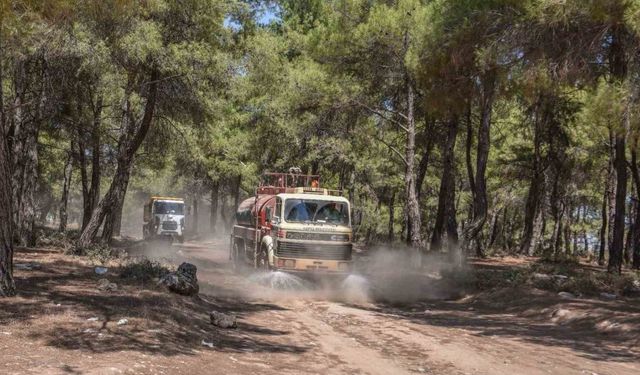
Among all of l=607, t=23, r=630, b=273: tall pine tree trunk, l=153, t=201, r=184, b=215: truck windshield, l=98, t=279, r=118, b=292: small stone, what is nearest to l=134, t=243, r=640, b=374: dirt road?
l=98, t=279, r=118, b=292: small stone

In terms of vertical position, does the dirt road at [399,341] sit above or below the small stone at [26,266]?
below

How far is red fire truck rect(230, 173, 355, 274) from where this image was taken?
51.0ft

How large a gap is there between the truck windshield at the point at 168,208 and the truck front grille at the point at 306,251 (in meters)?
22.0

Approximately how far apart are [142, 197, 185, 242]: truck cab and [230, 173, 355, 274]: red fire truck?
1884cm

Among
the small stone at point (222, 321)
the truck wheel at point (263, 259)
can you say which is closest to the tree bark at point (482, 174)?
the truck wheel at point (263, 259)

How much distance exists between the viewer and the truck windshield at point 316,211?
16.2 meters

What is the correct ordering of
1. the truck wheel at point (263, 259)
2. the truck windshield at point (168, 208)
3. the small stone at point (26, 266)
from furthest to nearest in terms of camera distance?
the truck windshield at point (168, 208)
the truck wheel at point (263, 259)
the small stone at point (26, 266)

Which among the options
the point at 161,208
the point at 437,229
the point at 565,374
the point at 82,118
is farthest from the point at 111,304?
the point at 161,208

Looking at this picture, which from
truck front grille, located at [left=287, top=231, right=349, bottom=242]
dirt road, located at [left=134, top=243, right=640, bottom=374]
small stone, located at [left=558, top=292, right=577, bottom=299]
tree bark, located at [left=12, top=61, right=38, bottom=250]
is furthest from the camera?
tree bark, located at [left=12, top=61, right=38, bottom=250]

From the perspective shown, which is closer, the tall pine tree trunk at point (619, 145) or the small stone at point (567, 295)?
the tall pine tree trunk at point (619, 145)

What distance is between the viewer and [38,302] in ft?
30.5

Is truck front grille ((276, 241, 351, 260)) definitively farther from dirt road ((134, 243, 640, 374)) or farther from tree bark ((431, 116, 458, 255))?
tree bark ((431, 116, 458, 255))

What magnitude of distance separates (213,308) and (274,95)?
21.1 metres

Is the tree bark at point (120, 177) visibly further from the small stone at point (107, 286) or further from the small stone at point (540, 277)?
the small stone at point (540, 277)
